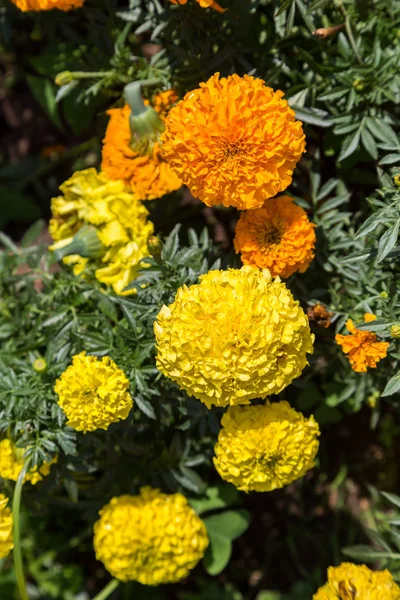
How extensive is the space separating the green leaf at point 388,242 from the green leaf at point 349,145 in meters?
0.39

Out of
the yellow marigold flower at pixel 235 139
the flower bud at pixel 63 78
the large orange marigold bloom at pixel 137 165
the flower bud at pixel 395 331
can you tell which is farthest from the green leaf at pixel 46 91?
the flower bud at pixel 395 331

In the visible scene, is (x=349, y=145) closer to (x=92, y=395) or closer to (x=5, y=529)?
(x=92, y=395)

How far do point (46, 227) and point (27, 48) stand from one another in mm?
807

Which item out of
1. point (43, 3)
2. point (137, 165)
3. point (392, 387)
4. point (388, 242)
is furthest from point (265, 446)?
Answer: point (43, 3)

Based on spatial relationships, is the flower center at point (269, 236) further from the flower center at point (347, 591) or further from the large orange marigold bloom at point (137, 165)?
the flower center at point (347, 591)

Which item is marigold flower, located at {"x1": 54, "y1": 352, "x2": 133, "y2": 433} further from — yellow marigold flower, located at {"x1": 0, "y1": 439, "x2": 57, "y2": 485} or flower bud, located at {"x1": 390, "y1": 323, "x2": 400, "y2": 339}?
flower bud, located at {"x1": 390, "y1": 323, "x2": 400, "y2": 339}

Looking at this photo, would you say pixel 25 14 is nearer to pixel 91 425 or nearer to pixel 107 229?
pixel 107 229

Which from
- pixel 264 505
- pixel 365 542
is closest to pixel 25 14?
pixel 264 505

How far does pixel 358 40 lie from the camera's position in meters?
1.84

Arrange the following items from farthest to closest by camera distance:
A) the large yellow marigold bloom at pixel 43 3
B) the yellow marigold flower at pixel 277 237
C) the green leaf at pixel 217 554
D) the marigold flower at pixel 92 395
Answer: the green leaf at pixel 217 554 → the large yellow marigold bloom at pixel 43 3 → the yellow marigold flower at pixel 277 237 → the marigold flower at pixel 92 395

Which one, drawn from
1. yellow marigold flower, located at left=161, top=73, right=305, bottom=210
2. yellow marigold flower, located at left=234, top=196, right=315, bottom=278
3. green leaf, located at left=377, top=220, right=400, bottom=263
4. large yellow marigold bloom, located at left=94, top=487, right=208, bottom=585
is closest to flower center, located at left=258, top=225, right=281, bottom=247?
yellow marigold flower, located at left=234, top=196, right=315, bottom=278

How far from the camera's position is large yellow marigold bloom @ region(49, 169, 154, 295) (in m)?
1.85

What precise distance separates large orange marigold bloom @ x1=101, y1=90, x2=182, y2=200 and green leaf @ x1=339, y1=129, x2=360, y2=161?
48cm

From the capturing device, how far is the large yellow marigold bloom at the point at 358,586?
5.22 ft
